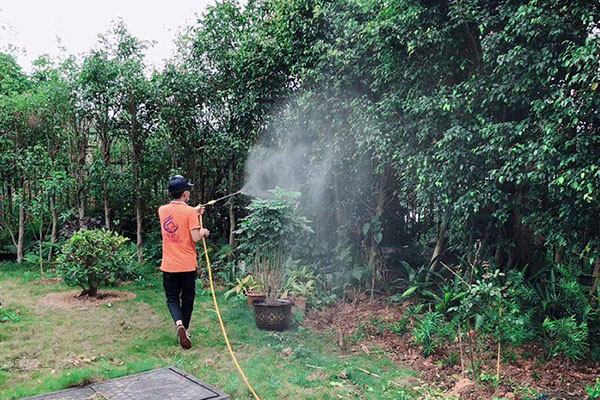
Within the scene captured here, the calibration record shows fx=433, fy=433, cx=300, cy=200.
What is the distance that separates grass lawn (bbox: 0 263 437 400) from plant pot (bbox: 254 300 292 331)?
0.14 meters

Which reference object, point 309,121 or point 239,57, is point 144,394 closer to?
point 309,121

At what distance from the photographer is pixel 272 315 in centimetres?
519

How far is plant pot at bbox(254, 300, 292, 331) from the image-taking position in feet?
17.0

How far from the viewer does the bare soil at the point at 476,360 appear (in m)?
3.77

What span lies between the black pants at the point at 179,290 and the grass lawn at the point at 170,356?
37 centimetres

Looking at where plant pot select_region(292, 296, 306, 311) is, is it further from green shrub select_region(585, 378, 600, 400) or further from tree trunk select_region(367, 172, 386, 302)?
green shrub select_region(585, 378, 600, 400)

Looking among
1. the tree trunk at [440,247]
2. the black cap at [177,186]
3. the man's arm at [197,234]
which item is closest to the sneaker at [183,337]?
the man's arm at [197,234]

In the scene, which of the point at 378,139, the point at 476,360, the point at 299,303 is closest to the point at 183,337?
the point at 299,303

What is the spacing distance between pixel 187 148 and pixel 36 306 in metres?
4.13

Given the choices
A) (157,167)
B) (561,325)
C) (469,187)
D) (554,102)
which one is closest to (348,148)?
(469,187)

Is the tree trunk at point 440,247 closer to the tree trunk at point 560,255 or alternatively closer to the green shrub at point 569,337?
the tree trunk at point 560,255

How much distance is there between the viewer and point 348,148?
676cm

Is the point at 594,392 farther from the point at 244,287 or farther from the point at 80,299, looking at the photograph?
the point at 80,299

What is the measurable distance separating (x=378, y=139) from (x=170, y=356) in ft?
11.8
